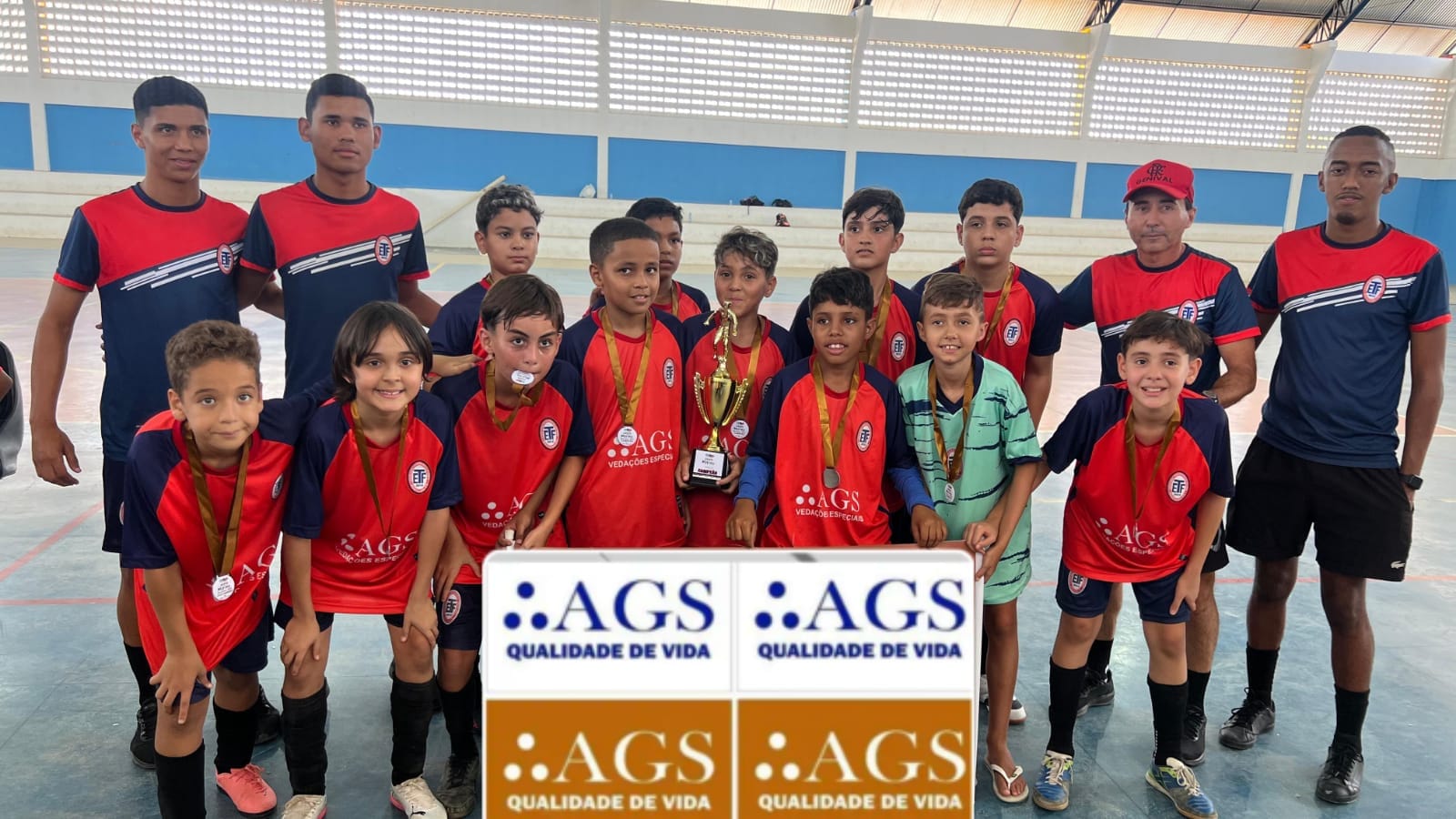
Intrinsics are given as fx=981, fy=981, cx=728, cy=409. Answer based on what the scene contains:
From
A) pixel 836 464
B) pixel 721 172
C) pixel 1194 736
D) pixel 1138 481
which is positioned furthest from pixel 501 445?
pixel 721 172

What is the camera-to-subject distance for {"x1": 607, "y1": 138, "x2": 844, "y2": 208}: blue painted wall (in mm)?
24609

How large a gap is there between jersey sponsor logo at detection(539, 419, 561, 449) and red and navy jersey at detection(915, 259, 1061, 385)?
139 cm

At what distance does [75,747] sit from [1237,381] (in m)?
4.06

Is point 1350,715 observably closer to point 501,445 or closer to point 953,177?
point 501,445

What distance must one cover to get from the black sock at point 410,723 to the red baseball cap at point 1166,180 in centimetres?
283

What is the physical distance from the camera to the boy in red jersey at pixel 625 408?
3178 mm

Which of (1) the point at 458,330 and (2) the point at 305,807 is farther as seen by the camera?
(1) the point at 458,330

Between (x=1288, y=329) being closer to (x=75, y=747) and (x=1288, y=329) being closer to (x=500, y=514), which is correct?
(x=500, y=514)

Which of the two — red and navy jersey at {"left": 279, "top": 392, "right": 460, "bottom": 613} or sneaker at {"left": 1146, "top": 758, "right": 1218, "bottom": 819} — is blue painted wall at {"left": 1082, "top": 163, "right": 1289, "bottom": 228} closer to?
sneaker at {"left": 1146, "top": 758, "right": 1218, "bottom": 819}

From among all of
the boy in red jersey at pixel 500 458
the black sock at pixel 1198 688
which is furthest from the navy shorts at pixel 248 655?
the black sock at pixel 1198 688

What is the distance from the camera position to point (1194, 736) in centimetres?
345

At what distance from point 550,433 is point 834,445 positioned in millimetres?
879

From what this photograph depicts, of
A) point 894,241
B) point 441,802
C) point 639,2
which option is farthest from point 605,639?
point 639,2

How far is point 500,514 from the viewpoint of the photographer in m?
3.04
